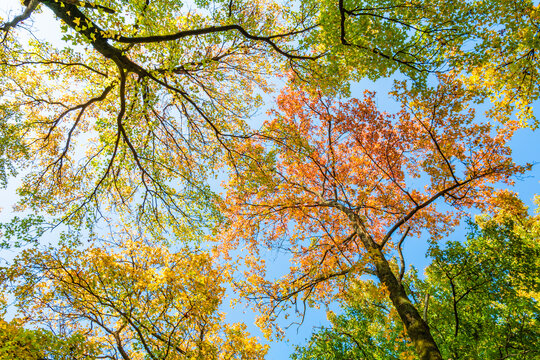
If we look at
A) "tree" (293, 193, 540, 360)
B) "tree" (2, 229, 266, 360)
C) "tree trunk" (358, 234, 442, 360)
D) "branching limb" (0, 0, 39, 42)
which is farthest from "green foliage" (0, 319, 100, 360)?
"branching limb" (0, 0, 39, 42)

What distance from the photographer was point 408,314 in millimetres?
5082

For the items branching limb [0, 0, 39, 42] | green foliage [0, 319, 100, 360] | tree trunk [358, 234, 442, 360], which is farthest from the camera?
branching limb [0, 0, 39, 42]

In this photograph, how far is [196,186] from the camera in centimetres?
727

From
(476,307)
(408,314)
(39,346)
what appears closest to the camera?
(39,346)

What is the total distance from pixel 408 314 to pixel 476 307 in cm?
426

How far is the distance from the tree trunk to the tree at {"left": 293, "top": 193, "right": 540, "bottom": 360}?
0.40 meters

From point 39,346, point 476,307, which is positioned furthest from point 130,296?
point 476,307

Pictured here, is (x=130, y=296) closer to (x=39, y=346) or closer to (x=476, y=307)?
(x=39, y=346)

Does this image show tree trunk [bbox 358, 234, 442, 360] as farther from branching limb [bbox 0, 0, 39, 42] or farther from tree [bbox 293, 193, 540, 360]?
branching limb [bbox 0, 0, 39, 42]

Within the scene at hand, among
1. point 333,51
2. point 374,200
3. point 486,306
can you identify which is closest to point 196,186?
point 333,51

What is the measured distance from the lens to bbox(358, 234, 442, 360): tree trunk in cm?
448

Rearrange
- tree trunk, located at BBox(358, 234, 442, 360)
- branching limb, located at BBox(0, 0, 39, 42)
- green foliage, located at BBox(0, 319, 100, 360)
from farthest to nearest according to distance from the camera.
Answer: branching limb, located at BBox(0, 0, 39, 42) < tree trunk, located at BBox(358, 234, 442, 360) < green foliage, located at BBox(0, 319, 100, 360)

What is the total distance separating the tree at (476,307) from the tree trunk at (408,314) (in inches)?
15.6

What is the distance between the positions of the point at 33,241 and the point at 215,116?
5.79 m
